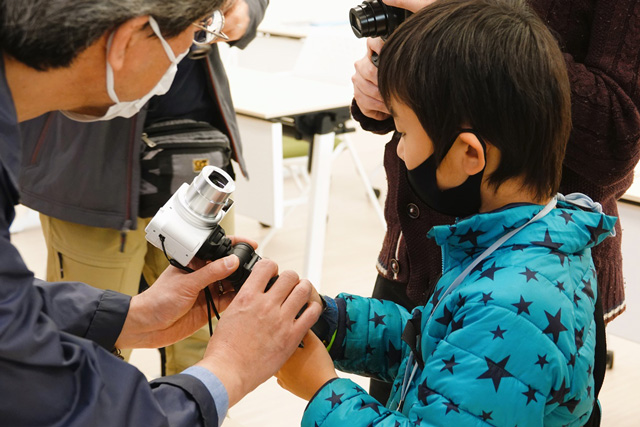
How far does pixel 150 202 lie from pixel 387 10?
2.79 ft

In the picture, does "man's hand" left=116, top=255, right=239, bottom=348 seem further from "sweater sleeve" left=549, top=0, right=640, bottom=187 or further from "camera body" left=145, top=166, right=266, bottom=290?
"sweater sleeve" left=549, top=0, right=640, bottom=187

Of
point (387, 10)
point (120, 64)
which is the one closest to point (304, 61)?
point (387, 10)

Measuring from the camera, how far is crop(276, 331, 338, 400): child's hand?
107 cm

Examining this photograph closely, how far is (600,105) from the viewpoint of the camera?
3.54 feet

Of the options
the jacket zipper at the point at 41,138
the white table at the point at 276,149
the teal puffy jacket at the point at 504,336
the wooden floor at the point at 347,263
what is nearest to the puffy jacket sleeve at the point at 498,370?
the teal puffy jacket at the point at 504,336

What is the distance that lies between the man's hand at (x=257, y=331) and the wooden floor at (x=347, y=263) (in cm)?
56

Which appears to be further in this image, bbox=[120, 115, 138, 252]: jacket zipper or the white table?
the white table

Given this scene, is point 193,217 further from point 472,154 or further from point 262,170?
point 262,170

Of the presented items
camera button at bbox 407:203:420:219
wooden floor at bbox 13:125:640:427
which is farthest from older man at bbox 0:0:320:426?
wooden floor at bbox 13:125:640:427

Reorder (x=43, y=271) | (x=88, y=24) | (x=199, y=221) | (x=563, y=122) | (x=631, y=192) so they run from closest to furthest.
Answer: (x=88, y=24) < (x=563, y=122) < (x=199, y=221) < (x=631, y=192) < (x=43, y=271)

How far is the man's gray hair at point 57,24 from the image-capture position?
2.78ft

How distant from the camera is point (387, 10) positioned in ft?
4.09

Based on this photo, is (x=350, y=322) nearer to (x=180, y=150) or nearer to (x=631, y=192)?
(x=180, y=150)

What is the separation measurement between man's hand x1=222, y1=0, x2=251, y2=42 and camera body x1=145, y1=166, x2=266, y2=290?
1.01 meters
